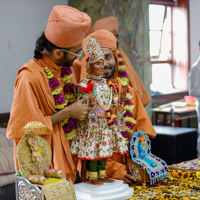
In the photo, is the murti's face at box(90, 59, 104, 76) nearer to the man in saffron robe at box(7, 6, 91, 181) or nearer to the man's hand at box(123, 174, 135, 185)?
the man in saffron robe at box(7, 6, 91, 181)

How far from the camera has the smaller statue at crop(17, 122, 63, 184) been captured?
2.09m

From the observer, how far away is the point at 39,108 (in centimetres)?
244

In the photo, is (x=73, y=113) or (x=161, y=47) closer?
(x=73, y=113)

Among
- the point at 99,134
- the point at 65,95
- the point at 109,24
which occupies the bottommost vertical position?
the point at 99,134

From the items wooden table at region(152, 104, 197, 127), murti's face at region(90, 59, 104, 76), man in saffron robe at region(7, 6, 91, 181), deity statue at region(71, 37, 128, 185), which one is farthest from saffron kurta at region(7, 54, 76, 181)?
wooden table at region(152, 104, 197, 127)

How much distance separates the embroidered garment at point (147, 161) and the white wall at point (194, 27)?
579 centimetres

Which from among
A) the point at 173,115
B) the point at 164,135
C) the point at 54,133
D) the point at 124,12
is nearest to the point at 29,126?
the point at 54,133

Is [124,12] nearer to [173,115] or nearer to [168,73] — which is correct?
[173,115]

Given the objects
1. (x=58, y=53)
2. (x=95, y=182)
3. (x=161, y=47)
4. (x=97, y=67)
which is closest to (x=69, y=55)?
(x=58, y=53)

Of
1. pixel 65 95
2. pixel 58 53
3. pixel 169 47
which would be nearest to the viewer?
pixel 58 53

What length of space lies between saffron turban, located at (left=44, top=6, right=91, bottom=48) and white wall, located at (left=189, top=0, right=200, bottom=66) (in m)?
6.22

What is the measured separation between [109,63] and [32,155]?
Answer: 3.29 ft

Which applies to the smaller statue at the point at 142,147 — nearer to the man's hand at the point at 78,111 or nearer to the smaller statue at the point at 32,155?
the man's hand at the point at 78,111

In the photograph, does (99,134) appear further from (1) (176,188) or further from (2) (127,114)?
(1) (176,188)
